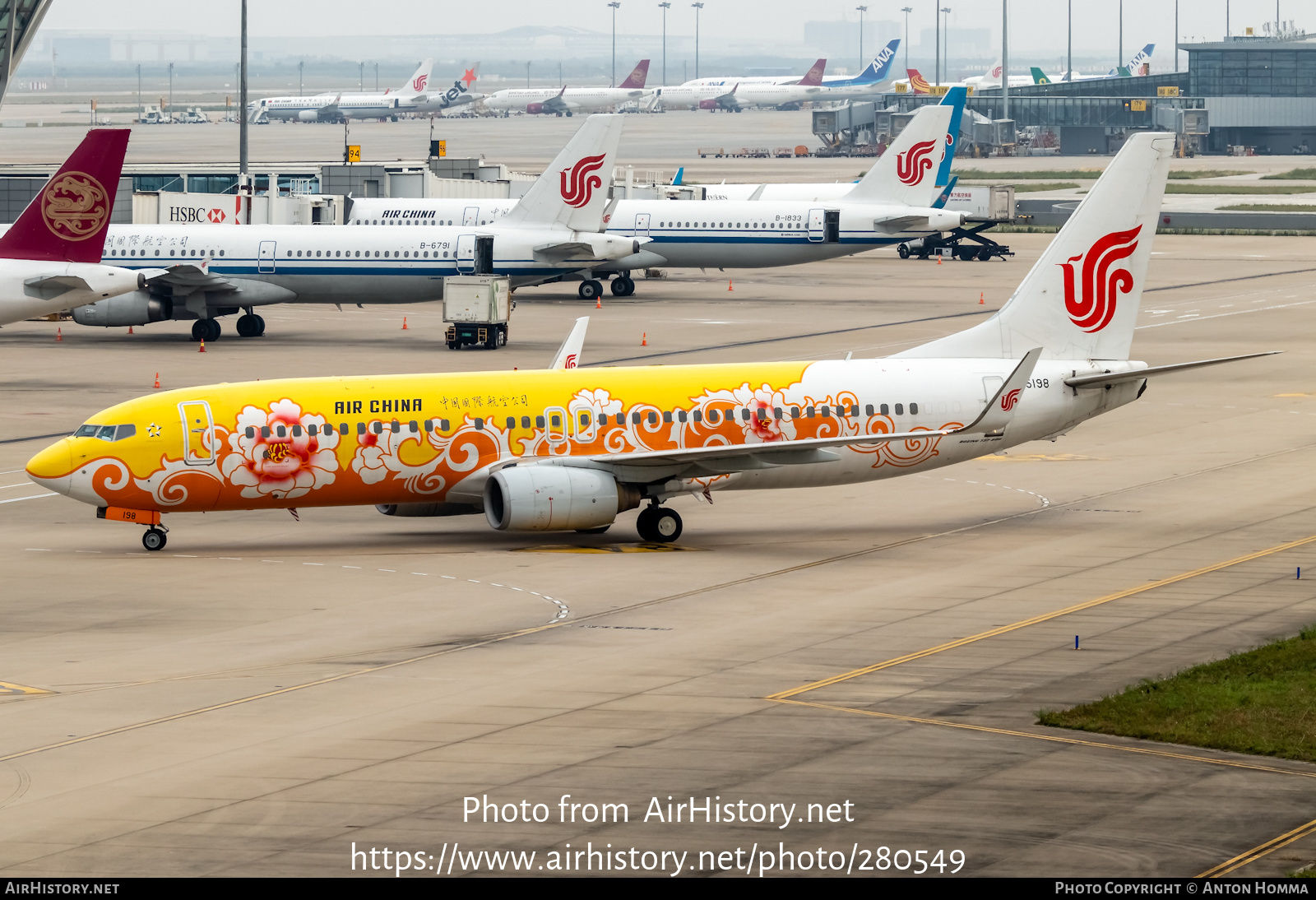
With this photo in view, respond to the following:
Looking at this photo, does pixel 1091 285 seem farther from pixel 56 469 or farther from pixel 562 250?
pixel 562 250

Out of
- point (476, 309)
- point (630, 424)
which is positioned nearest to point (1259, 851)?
point (630, 424)

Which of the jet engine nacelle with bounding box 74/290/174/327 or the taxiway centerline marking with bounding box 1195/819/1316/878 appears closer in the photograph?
the taxiway centerline marking with bounding box 1195/819/1316/878

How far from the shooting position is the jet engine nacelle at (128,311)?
73.2 meters

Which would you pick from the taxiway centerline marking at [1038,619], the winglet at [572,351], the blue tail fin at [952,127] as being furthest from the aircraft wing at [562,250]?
the taxiway centerline marking at [1038,619]

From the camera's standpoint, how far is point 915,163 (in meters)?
97.3

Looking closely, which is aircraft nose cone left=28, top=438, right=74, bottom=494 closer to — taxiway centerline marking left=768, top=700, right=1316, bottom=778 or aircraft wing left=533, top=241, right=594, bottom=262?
taxiway centerline marking left=768, top=700, right=1316, bottom=778

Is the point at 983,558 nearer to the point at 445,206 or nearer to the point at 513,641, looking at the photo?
the point at 513,641

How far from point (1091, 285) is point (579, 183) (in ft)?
138

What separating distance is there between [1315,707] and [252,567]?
1963 cm

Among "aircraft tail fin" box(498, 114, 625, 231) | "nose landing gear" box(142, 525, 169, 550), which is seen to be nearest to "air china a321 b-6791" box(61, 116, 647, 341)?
"aircraft tail fin" box(498, 114, 625, 231)

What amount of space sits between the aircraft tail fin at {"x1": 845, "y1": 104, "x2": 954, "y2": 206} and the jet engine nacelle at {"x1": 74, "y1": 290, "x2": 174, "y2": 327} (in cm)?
3879

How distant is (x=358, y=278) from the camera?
76188 mm

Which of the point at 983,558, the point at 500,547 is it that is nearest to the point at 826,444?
the point at 983,558

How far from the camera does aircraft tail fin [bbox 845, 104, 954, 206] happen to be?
9706 cm
